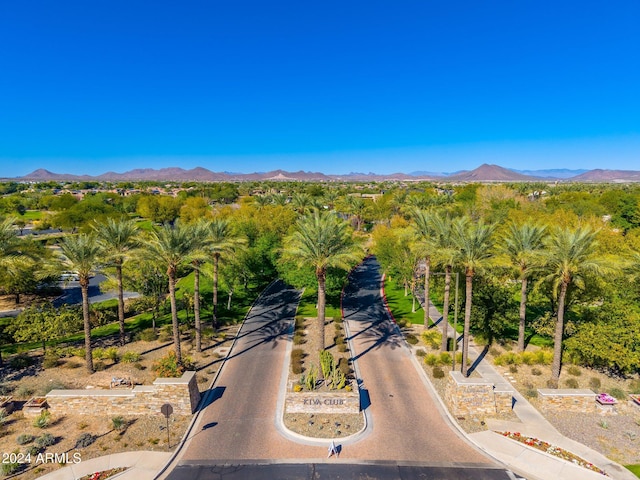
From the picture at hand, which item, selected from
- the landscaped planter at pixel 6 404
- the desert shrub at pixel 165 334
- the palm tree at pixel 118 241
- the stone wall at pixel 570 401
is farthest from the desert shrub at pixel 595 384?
the landscaped planter at pixel 6 404

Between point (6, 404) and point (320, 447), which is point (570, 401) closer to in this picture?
point (320, 447)

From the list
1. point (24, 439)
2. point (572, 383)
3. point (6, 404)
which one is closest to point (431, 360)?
point (572, 383)

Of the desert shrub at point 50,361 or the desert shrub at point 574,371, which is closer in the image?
the desert shrub at point 574,371

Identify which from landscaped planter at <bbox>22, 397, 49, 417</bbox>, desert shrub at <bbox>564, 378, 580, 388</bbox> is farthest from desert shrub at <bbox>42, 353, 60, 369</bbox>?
desert shrub at <bbox>564, 378, 580, 388</bbox>

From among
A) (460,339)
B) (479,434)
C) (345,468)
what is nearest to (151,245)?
(345,468)

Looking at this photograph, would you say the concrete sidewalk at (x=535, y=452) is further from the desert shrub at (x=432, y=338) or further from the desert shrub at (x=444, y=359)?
the desert shrub at (x=432, y=338)

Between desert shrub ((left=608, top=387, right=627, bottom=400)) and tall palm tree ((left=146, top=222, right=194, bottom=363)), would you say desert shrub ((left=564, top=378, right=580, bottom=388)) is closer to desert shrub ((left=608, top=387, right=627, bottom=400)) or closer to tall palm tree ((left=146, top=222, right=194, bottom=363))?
desert shrub ((left=608, top=387, right=627, bottom=400))

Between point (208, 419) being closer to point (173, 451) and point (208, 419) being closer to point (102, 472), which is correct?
point (173, 451)
